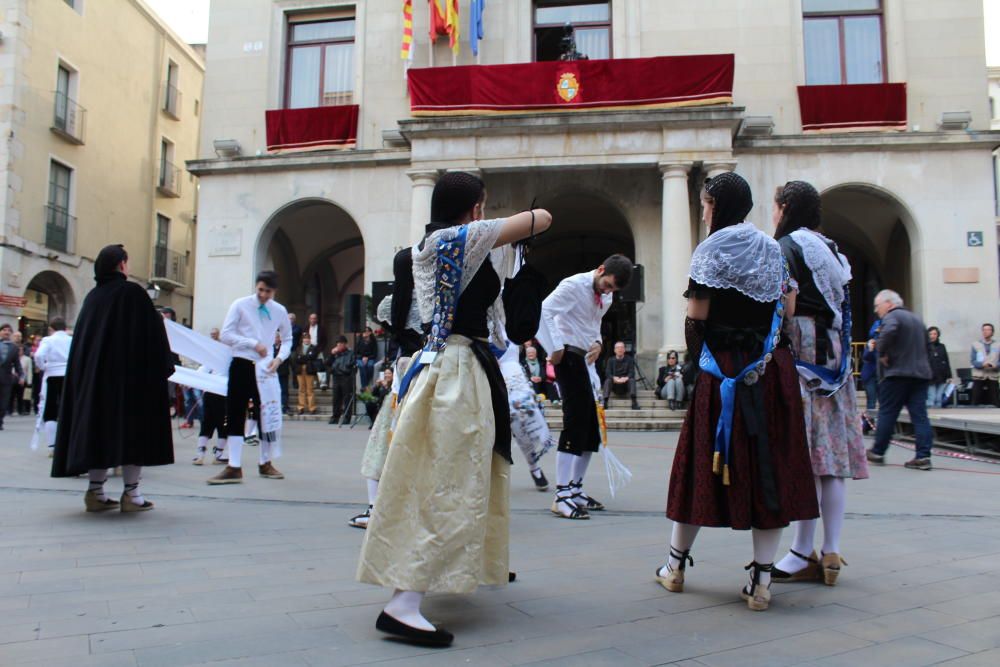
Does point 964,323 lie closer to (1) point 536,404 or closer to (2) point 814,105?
(2) point 814,105

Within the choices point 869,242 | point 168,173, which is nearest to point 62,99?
point 168,173

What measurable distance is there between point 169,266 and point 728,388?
33011 mm

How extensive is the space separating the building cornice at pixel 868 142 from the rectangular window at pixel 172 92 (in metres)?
25.3

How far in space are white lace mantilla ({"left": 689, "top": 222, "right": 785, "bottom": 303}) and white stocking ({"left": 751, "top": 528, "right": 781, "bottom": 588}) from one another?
1052 mm

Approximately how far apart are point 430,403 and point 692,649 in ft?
4.57

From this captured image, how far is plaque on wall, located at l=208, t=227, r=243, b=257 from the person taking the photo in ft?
66.6

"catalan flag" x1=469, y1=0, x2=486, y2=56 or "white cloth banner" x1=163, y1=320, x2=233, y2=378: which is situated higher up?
"catalan flag" x1=469, y1=0, x2=486, y2=56

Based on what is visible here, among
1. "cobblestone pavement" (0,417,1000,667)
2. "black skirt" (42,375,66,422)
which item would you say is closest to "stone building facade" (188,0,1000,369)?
"black skirt" (42,375,66,422)

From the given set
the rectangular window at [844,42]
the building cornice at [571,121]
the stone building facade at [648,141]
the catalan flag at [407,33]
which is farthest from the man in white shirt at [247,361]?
the rectangular window at [844,42]

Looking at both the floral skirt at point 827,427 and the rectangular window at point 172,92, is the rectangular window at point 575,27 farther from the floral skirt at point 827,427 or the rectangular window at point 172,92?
the rectangular window at point 172,92

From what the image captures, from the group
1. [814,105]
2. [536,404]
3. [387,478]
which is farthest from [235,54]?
[387,478]

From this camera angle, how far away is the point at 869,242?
2198 cm

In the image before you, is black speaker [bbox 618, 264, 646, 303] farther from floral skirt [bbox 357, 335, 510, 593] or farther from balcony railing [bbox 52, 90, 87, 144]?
balcony railing [bbox 52, 90, 87, 144]

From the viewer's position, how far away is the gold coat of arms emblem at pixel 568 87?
1753 centimetres
